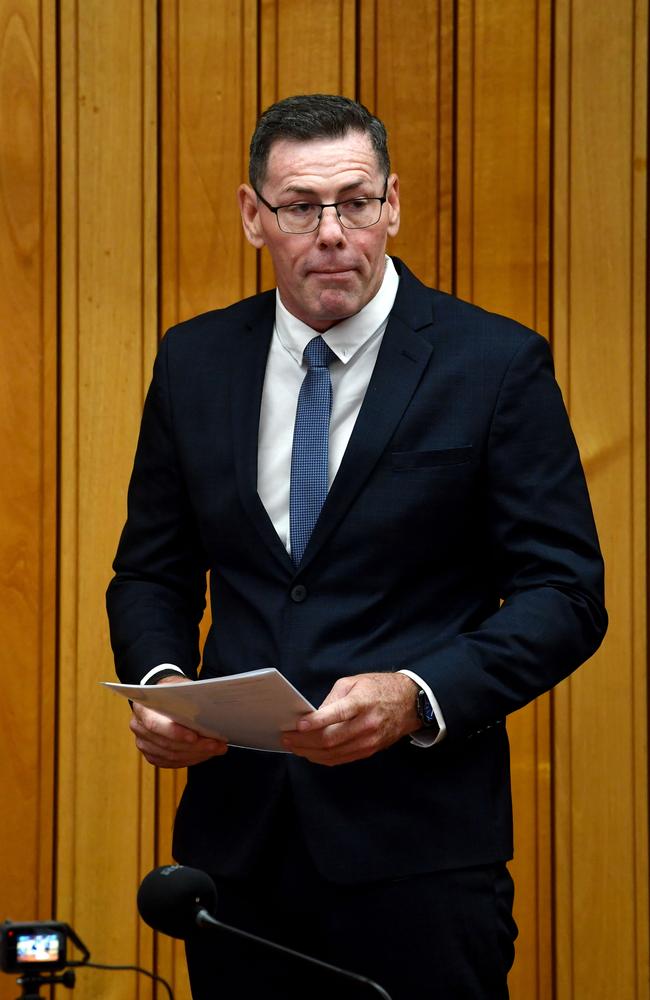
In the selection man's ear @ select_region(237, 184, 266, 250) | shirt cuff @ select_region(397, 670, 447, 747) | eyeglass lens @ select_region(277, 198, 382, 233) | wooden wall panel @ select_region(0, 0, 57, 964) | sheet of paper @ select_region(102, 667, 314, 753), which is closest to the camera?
sheet of paper @ select_region(102, 667, 314, 753)

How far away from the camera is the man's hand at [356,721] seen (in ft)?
5.37

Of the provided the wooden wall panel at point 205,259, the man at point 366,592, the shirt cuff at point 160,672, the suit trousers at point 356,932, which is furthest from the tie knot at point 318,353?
the wooden wall panel at point 205,259

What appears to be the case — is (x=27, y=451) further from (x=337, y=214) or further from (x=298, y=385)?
(x=337, y=214)

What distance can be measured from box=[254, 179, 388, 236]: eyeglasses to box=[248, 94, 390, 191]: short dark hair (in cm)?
8

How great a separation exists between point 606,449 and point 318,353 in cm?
110

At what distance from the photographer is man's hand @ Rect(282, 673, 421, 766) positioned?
5.37 ft

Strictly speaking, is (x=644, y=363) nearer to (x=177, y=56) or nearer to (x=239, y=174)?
(x=239, y=174)

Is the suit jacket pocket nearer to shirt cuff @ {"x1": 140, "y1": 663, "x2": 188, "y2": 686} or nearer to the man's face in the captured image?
the man's face

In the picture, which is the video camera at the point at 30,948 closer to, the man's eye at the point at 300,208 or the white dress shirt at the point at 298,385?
the white dress shirt at the point at 298,385

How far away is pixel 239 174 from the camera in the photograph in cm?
288

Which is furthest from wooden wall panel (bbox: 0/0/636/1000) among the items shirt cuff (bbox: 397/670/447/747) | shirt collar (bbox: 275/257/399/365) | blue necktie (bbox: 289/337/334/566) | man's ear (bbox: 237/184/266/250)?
shirt cuff (bbox: 397/670/447/747)

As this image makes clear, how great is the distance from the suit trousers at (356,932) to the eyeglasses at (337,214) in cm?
80

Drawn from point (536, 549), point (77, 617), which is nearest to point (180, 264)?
point (77, 617)

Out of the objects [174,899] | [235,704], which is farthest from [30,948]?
[235,704]
